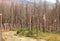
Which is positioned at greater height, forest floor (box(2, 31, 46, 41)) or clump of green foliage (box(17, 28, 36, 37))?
clump of green foliage (box(17, 28, 36, 37))

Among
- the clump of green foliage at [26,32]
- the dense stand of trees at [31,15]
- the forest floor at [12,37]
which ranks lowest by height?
the forest floor at [12,37]

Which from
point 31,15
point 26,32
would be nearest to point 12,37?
point 26,32

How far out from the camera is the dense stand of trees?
229 centimetres

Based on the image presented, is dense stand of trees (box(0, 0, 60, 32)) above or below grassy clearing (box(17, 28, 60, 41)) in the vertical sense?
above

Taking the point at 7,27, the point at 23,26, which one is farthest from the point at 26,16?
the point at 7,27

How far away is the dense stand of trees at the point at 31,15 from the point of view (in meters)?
2.29

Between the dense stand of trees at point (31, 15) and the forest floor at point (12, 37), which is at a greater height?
the dense stand of trees at point (31, 15)

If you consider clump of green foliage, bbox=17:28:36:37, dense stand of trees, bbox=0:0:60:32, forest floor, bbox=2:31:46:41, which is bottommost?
forest floor, bbox=2:31:46:41

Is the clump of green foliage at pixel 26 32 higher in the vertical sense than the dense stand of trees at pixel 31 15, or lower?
lower

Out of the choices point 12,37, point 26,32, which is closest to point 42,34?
point 26,32

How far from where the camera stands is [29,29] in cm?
226

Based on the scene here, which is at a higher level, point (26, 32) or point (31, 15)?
point (31, 15)

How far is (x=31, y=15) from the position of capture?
7.57 feet

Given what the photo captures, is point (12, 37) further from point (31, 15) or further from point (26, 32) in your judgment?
point (31, 15)
